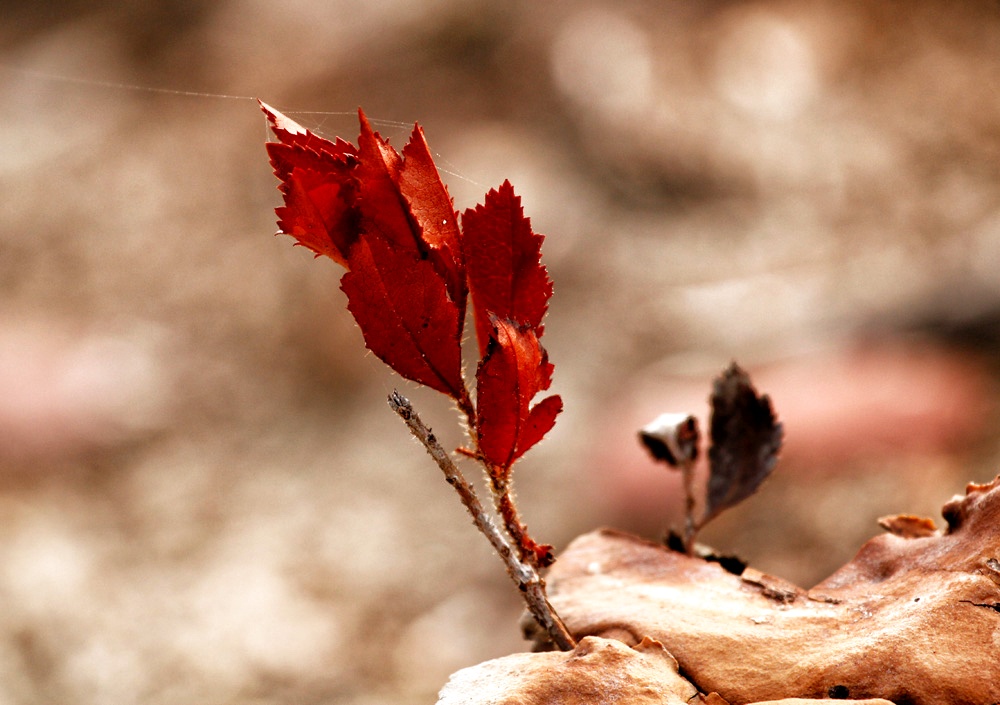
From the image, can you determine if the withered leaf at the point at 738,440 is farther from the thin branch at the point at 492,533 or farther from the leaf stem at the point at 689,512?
the thin branch at the point at 492,533

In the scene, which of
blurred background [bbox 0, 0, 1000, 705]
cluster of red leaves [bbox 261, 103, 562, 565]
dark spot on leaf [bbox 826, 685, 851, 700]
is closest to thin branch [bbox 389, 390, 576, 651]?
cluster of red leaves [bbox 261, 103, 562, 565]

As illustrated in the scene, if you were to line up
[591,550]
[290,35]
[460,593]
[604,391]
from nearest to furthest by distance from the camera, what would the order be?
[591,550] < [460,593] < [604,391] < [290,35]

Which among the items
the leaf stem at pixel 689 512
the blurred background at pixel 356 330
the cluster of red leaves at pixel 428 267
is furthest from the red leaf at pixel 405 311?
the blurred background at pixel 356 330

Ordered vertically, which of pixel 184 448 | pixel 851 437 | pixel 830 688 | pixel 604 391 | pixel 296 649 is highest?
pixel 184 448

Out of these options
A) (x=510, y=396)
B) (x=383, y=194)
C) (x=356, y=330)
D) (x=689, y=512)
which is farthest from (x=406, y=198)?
(x=356, y=330)

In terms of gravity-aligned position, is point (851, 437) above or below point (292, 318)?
below

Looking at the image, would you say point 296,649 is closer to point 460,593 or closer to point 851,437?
point 460,593

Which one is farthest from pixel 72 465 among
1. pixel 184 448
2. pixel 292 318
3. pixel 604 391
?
pixel 604 391

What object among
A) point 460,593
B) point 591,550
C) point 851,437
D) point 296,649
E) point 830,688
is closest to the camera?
point 830,688
